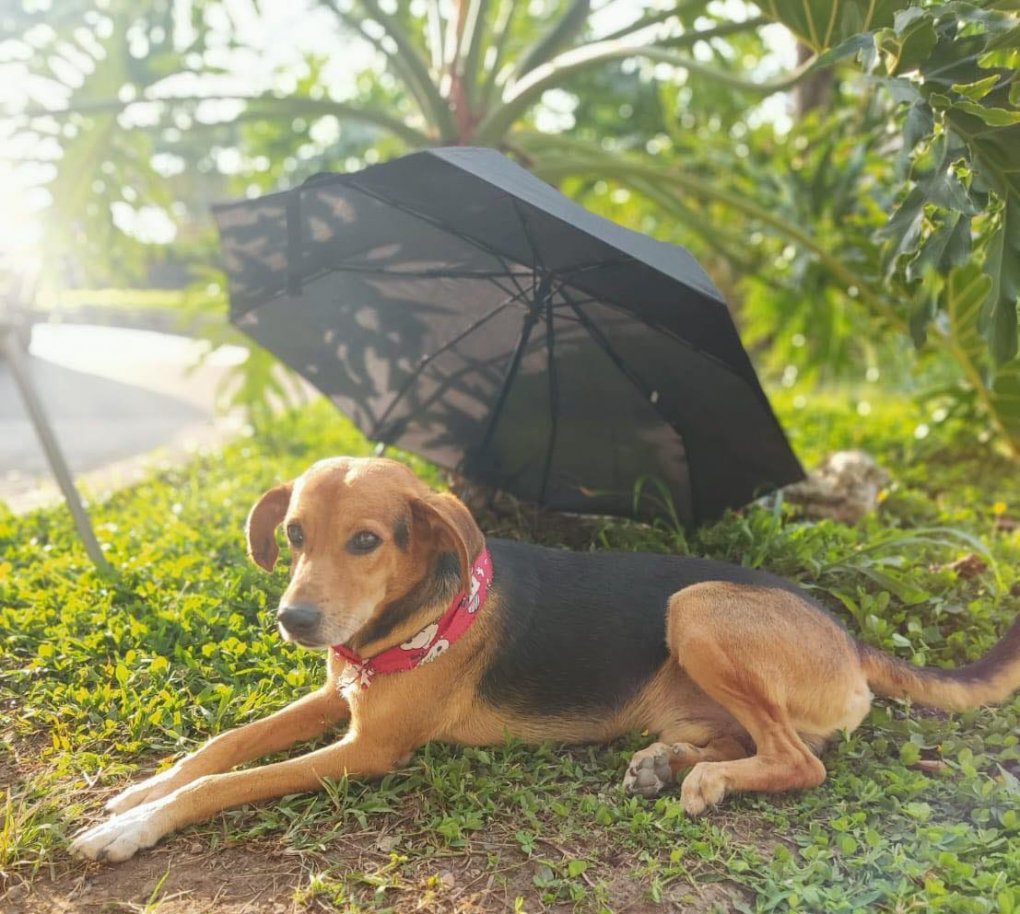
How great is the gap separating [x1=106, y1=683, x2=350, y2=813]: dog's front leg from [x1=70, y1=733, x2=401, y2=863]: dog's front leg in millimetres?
66

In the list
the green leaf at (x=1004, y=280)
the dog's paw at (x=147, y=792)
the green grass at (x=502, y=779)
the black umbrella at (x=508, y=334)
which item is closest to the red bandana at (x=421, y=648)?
the green grass at (x=502, y=779)

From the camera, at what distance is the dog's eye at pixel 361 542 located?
2.52m

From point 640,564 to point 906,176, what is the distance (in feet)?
4.80

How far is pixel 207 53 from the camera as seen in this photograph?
6.66m

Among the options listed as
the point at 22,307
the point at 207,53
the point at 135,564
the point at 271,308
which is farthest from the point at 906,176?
the point at 207,53

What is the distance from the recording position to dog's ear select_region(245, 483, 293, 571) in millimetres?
2836

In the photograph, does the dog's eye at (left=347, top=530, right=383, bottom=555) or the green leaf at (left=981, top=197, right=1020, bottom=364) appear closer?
the dog's eye at (left=347, top=530, right=383, bottom=555)

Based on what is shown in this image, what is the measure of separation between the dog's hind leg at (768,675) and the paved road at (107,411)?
13.3 feet

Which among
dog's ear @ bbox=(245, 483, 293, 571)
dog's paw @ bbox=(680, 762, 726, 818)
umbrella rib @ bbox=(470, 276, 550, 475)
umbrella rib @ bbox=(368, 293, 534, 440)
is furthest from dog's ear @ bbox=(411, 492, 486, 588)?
umbrella rib @ bbox=(368, 293, 534, 440)

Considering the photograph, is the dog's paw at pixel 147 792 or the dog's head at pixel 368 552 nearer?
the dog's head at pixel 368 552

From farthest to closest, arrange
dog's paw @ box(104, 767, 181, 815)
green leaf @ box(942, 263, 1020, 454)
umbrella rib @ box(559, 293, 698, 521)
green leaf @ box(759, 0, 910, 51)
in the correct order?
green leaf @ box(942, 263, 1020, 454) < umbrella rib @ box(559, 293, 698, 521) < green leaf @ box(759, 0, 910, 51) < dog's paw @ box(104, 767, 181, 815)

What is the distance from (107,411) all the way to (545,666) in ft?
23.9

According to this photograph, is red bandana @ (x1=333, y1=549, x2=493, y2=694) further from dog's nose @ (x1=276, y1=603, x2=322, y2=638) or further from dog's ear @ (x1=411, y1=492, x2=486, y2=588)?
dog's nose @ (x1=276, y1=603, x2=322, y2=638)

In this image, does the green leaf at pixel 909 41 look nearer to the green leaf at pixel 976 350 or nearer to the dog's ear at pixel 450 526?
the dog's ear at pixel 450 526
